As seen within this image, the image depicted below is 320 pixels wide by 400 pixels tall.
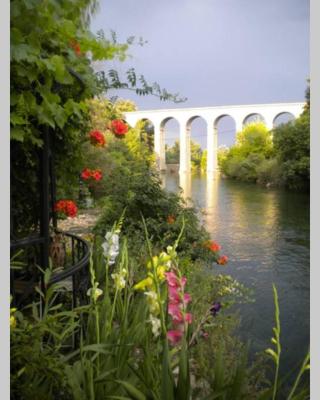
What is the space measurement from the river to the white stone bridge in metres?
29.0

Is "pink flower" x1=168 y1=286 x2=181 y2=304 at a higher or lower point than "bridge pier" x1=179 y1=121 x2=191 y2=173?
lower

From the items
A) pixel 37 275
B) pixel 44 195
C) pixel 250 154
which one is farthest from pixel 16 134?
pixel 250 154

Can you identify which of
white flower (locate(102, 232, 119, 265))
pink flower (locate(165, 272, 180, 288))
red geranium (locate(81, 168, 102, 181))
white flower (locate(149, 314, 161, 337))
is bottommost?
white flower (locate(149, 314, 161, 337))

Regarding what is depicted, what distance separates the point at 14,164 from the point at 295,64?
220cm

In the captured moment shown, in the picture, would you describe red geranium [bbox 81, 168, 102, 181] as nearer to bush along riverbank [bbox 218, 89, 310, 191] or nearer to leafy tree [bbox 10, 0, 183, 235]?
leafy tree [bbox 10, 0, 183, 235]

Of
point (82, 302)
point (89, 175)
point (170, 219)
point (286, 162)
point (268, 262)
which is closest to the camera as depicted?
point (82, 302)

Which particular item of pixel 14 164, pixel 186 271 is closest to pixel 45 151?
pixel 14 164

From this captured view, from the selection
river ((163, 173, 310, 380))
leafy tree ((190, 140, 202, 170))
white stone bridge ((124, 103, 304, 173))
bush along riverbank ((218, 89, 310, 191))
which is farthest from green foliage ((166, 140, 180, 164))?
river ((163, 173, 310, 380))

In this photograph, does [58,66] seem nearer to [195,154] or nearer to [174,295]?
[174,295]

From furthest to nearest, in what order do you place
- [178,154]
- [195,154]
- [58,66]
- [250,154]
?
[195,154] → [178,154] → [250,154] → [58,66]

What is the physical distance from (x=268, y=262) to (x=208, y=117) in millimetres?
39863

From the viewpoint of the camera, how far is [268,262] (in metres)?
6.57

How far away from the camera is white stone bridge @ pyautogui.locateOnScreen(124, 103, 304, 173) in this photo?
1630 inches

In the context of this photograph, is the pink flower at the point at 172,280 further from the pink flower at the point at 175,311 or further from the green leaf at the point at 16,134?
the green leaf at the point at 16,134
